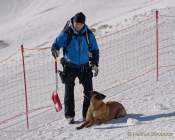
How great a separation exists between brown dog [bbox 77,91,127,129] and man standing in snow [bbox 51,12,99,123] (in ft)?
1.25

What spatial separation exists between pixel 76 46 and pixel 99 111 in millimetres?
1044

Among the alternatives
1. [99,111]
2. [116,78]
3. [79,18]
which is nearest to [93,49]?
[79,18]

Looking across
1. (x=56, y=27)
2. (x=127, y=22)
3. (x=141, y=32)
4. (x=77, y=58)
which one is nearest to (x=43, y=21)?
(x=56, y=27)

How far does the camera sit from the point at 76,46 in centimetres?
795

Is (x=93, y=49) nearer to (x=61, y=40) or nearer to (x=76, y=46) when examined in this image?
(x=76, y=46)

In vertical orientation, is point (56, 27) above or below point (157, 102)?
above

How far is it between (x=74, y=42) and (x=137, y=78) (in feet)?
13.2

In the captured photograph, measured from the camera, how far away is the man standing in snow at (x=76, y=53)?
785cm

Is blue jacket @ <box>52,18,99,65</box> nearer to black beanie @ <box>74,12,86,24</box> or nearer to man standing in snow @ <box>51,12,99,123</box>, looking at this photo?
man standing in snow @ <box>51,12,99,123</box>

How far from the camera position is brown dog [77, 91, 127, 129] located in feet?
25.8

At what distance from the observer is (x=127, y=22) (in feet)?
67.7

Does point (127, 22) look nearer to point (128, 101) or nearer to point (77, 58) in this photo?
point (128, 101)

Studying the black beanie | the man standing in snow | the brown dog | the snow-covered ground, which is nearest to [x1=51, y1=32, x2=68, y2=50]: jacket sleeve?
the man standing in snow

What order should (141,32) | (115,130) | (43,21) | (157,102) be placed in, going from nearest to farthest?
1. (115,130)
2. (157,102)
3. (141,32)
4. (43,21)
